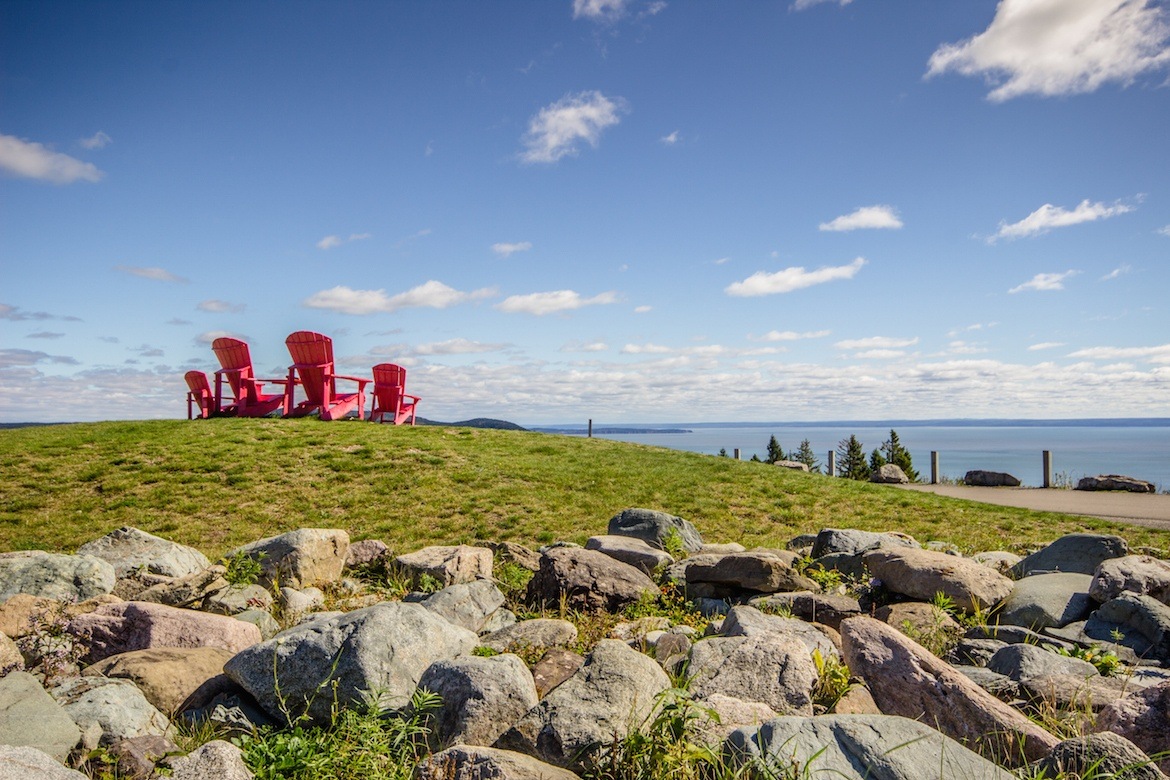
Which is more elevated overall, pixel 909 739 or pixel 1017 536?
pixel 909 739

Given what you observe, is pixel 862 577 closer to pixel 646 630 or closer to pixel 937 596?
pixel 937 596

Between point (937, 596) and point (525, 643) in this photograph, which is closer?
point (525, 643)

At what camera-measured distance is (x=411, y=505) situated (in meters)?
11.7

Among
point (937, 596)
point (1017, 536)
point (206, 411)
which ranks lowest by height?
point (1017, 536)

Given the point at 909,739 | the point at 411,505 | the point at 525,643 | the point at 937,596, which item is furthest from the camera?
the point at 411,505

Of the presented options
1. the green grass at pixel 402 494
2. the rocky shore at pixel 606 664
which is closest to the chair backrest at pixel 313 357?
the green grass at pixel 402 494

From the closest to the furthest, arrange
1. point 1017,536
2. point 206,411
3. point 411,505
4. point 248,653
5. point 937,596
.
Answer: point 248,653 < point 937,596 < point 1017,536 < point 411,505 < point 206,411

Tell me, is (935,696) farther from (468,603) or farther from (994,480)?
(994,480)

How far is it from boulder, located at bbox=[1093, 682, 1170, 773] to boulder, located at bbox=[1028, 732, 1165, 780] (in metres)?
0.56

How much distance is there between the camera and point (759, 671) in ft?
11.3

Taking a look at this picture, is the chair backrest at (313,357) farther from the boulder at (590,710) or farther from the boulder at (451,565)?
the boulder at (590,710)

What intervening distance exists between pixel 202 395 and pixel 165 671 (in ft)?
65.3

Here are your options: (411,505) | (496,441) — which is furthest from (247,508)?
(496,441)

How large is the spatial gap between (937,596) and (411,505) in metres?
8.51
